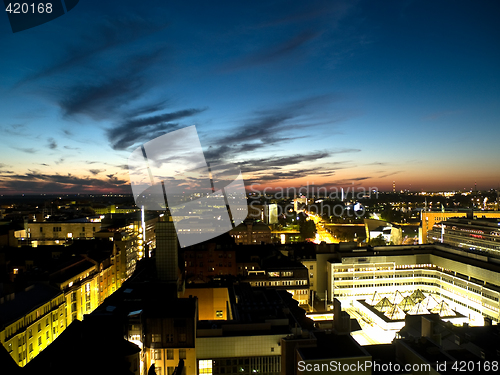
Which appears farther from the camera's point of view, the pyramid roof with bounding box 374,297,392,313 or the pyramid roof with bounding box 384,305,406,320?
the pyramid roof with bounding box 374,297,392,313

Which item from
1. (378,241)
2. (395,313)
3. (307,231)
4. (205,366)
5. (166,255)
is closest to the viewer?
(205,366)

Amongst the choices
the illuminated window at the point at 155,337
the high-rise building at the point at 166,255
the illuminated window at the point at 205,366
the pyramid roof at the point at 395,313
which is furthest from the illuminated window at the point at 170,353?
the pyramid roof at the point at 395,313

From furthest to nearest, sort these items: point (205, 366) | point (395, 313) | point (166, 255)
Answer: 1. point (395, 313)
2. point (166, 255)
3. point (205, 366)

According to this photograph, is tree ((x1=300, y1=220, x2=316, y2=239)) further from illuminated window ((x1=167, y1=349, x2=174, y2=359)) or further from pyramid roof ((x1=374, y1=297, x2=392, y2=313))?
illuminated window ((x1=167, y1=349, x2=174, y2=359))

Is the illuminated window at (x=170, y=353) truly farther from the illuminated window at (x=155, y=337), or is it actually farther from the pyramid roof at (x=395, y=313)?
the pyramid roof at (x=395, y=313)

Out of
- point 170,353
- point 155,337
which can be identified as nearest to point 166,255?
point 155,337

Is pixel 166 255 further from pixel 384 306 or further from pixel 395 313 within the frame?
pixel 395 313

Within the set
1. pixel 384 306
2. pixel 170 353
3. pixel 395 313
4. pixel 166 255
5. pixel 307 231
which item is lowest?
pixel 395 313

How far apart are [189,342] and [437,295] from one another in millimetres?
17695

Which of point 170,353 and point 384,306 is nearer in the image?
point 170,353

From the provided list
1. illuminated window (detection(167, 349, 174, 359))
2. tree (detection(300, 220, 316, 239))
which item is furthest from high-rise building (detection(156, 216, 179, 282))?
tree (detection(300, 220, 316, 239))

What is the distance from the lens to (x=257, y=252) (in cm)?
2280

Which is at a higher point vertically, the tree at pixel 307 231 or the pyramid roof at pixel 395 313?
the tree at pixel 307 231

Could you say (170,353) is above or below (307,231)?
above
